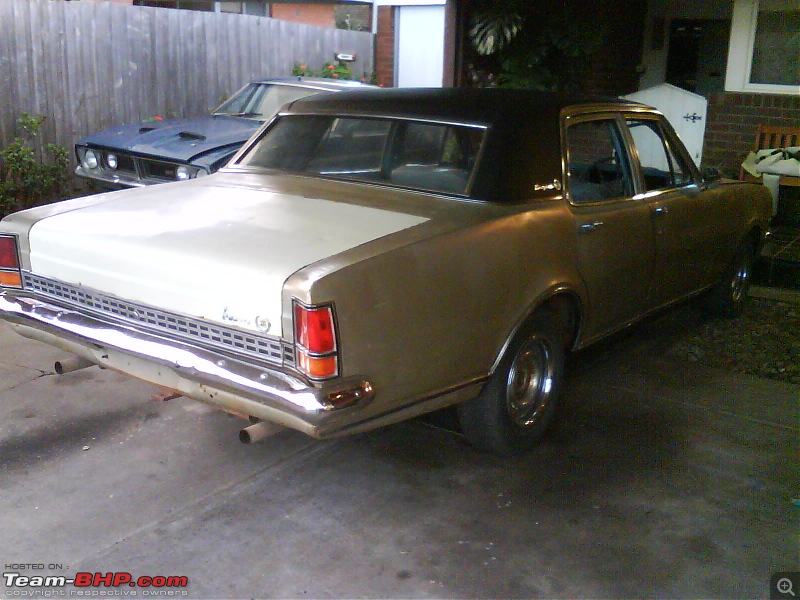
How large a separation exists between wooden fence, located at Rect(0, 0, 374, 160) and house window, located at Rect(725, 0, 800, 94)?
Answer: 240 inches

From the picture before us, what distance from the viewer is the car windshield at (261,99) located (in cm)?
867

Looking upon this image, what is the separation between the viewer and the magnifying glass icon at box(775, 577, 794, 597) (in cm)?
338

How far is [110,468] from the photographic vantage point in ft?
13.8

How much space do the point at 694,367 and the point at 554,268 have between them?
6.79ft

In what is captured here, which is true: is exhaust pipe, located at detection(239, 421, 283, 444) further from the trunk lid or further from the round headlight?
the round headlight

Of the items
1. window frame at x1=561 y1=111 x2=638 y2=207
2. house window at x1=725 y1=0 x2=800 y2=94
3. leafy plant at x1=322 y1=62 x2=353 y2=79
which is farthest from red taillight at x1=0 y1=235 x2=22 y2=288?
leafy plant at x1=322 y1=62 x2=353 y2=79

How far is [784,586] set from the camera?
11.2ft

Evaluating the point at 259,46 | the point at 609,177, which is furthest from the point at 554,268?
the point at 259,46

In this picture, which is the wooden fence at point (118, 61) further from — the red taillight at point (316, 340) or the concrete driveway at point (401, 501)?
the red taillight at point (316, 340)

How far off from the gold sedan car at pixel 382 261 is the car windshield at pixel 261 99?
11.8 ft

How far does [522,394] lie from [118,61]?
25.4 ft

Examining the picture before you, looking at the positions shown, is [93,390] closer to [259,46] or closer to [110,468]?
[110,468]

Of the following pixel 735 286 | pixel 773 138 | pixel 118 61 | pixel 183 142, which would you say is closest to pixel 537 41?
pixel 773 138

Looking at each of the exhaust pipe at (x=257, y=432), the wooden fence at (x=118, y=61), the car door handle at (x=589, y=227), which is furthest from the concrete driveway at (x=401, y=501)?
the wooden fence at (x=118, y=61)
